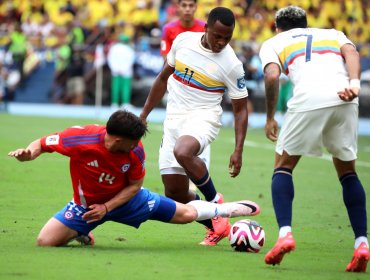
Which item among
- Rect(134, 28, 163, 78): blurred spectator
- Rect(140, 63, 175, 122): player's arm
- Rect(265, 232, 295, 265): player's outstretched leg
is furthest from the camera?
Rect(134, 28, 163, 78): blurred spectator

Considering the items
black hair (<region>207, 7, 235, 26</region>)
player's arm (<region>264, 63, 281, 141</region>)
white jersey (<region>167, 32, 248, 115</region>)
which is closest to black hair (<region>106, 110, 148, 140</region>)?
player's arm (<region>264, 63, 281, 141</region>)

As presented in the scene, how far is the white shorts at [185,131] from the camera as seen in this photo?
8805 mm

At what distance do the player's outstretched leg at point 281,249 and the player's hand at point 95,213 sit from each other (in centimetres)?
149

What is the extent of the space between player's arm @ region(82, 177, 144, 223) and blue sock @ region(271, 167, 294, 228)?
1211 millimetres

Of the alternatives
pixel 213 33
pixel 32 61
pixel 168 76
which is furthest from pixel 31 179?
pixel 32 61

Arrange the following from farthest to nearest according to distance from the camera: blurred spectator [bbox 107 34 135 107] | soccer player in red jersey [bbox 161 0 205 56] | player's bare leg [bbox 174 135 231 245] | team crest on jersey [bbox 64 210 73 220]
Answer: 1. blurred spectator [bbox 107 34 135 107]
2. soccer player in red jersey [bbox 161 0 205 56]
3. player's bare leg [bbox 174 135 231 245]
4. team crest on jersey [bbox 64 210 73 220]

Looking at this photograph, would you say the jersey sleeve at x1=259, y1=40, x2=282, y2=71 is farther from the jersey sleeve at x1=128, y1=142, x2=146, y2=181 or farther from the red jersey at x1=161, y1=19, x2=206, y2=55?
the red jersey at x1=161, y1=19, x2=206, y2=55

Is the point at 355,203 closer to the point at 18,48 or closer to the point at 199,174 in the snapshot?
the point at 199,174

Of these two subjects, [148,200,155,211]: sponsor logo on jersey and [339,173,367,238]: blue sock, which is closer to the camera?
[339,173,367,238]: blue sock

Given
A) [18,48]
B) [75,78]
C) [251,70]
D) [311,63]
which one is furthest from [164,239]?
[18,48]

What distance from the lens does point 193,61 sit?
8.98 metres

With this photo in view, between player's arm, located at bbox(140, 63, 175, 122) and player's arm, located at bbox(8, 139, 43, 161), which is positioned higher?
player's arm, located at bbox(140, 63, 175, 122)

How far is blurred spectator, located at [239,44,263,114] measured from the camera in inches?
1081

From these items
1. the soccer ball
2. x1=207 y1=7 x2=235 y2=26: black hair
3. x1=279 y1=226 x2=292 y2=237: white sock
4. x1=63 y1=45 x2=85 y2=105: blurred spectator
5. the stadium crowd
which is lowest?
x1=63 y1=45 x2=85 y2=105: blurred spectator
